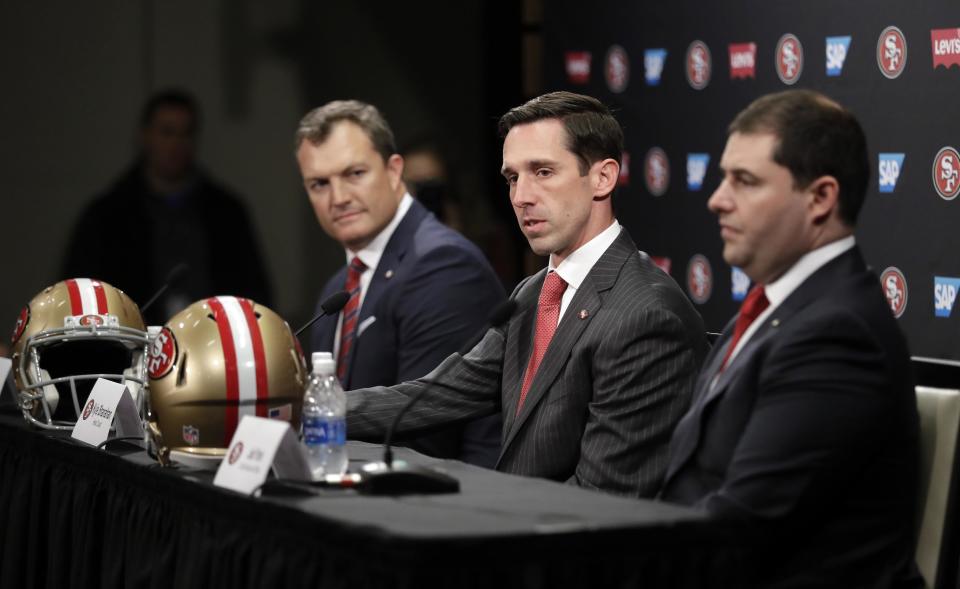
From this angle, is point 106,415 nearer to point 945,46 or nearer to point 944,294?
point 944,294

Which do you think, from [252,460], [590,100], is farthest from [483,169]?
[252,460]

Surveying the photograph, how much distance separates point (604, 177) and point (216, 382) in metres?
1.07

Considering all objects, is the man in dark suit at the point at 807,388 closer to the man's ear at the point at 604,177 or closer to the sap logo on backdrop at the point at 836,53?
the man's ear at the point at 604,177

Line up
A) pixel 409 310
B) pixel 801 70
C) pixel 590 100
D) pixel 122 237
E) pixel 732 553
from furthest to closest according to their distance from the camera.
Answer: pixel 122 237 → pixel 801 70 → pixel 409 310 → pixel 590 100 → pixel 732 553

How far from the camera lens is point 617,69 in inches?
241

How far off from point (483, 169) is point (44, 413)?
14.6ft

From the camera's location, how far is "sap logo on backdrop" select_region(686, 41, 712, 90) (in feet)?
18.5

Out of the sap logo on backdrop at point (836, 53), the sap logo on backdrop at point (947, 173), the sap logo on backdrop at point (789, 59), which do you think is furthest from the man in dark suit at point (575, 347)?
the sap logo on backdrop at point (789, 59)

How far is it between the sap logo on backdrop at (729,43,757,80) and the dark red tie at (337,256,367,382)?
1662 millimetres

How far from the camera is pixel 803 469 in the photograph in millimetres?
2504

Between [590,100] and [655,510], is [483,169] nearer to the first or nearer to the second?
[590,100]

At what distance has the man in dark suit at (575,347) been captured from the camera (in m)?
3.15

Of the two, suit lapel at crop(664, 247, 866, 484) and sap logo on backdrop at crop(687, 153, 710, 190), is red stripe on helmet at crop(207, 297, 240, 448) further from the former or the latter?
sap logo on backdrop at crop(687, 153, 710, 190)

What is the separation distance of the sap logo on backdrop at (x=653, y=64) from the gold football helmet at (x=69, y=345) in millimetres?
2734
